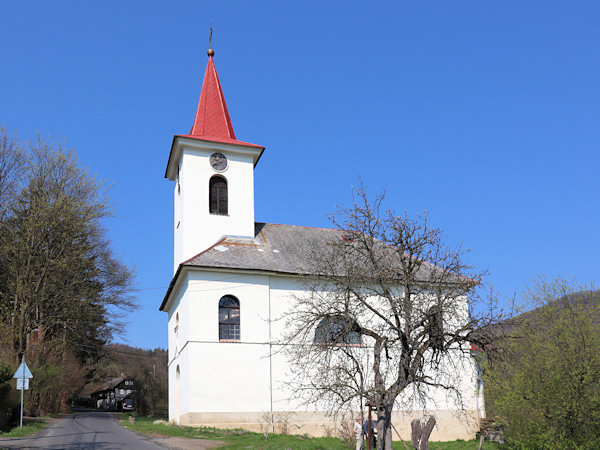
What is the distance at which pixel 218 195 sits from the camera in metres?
27.8

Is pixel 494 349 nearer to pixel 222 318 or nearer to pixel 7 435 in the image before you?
pixel 222 318

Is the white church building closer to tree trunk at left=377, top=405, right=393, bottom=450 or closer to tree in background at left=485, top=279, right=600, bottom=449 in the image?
tree in background at left=485, top=279, right=600, bottom=449

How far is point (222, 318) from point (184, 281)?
240 centimetres

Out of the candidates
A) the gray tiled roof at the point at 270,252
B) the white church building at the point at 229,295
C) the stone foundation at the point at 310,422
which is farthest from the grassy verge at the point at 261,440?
the gray tiled roof at the point at 270,252

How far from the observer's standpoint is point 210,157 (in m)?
27.9

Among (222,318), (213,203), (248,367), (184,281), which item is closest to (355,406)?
(248,367)

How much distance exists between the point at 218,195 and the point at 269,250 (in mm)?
3918

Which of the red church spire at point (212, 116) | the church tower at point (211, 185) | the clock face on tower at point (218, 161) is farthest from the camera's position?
the red church spire at point (212, 116)

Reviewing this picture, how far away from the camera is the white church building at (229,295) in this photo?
892 inches

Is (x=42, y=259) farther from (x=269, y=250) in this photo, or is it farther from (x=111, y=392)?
(x=111, y=392)

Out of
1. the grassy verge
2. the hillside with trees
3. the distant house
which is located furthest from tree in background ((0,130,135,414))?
the distant house

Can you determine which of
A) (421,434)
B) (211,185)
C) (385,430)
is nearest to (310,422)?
(385,430)

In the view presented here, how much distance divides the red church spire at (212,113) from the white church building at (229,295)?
0.06 metres

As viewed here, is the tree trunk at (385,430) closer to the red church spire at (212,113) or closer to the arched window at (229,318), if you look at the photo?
the arched window at (229,318)
